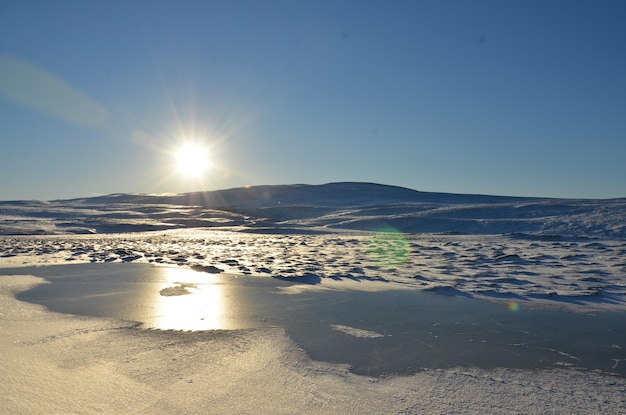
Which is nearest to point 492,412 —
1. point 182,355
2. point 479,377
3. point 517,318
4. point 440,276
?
point 479,377

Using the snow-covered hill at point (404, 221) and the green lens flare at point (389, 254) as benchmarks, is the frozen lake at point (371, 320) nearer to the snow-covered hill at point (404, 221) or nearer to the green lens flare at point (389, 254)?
the green lens flare at point (389, 254)

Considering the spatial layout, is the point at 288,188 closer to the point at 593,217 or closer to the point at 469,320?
the point at 593,217

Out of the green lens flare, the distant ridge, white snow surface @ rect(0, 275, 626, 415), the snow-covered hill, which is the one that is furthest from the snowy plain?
the distant ridge

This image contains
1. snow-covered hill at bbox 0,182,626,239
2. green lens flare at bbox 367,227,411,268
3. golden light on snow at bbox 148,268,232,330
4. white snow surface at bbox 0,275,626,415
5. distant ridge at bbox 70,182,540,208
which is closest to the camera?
white snow surface at bbox 0,275,626,415

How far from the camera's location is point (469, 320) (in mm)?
6578

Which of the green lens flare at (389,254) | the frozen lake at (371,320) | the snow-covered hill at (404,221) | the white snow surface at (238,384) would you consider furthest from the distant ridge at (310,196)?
the white snow surface at (238,384)

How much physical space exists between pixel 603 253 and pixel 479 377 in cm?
1143

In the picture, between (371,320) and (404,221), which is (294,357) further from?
(404,221)

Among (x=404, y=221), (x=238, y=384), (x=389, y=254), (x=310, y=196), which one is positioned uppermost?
(x=310, y=196)

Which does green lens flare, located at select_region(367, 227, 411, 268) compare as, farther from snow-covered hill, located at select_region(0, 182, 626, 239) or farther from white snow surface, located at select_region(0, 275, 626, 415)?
snow-covered hill, located at select_region(0, 182, 626, 239)

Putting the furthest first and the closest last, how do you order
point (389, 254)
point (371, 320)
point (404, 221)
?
point (404, 221) → point (389, 254) → point (371, 320)

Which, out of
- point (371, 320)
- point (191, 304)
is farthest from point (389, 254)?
point (191, 304)

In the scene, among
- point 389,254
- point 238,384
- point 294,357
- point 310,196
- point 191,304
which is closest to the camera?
point 238,384

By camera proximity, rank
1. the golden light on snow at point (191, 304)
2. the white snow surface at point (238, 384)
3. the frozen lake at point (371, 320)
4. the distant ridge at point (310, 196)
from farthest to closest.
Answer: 1. the distant ridge at point (310, 196)
2. the golden light on snow at point (191, 304)
3. the frozen lake at point (371, 320)
4. the white snow surface at point (238, 384)
